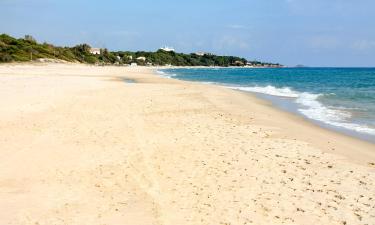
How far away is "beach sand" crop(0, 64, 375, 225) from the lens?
6.54 meters

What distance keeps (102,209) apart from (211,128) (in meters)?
7.28

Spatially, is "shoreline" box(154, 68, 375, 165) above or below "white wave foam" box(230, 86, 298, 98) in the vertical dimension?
above

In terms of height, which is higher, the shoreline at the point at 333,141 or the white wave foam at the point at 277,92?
the shoreline at the point at 333,141

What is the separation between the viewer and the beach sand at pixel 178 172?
6.54 m

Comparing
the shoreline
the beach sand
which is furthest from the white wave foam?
the beach sand

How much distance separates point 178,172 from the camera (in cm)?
870

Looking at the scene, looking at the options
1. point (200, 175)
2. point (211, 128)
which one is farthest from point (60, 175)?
point (211, 128)

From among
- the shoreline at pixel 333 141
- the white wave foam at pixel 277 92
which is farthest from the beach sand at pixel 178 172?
the white wave foam at pixel 277 92

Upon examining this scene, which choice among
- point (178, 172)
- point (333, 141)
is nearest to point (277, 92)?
point (333, 141)

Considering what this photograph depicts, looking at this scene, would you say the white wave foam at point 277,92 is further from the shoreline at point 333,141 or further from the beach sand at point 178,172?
the beach sand at point 178,172

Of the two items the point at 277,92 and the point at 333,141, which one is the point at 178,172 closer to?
the point at 333,141

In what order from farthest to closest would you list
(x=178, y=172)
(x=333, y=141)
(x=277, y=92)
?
(x=277, y=92), (x=333, y=141), (x=178, y=172)

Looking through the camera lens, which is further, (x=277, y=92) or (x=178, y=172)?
(x=277, y=92)

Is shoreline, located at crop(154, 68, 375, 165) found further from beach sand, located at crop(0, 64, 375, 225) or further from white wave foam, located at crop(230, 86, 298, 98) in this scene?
white wave foam, located at crop(230, 86, 298, 98)
